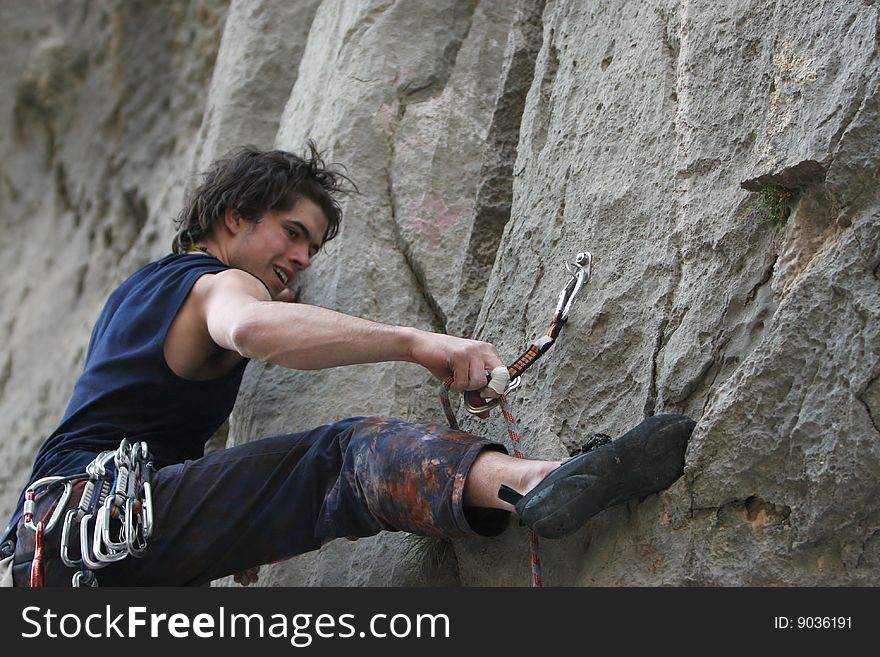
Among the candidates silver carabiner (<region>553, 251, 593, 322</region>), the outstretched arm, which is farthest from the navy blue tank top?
silver carabiner (<region>553, 251, 593, 322</region>)

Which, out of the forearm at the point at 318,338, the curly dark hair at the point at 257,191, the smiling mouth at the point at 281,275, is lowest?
the forearm at the point at 318,338

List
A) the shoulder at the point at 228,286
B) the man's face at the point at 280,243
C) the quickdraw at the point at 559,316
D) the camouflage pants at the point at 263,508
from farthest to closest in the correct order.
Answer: the man's face at the point at 280,243 → the shoulder at the point at 228,286 → the quickdraw at the point at 559,316 → the camouflage pants at the point at 263,508

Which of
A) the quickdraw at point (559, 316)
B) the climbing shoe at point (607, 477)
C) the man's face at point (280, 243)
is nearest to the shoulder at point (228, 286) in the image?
the man's face at point (280, 243)

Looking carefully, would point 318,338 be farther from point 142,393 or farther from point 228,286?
point 142,393

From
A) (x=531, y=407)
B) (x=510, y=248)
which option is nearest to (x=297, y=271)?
(x=510, y=248)

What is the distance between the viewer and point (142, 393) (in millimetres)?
3088

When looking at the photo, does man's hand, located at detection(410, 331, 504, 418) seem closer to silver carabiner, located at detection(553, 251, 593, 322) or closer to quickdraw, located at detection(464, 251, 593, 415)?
quickdraw, located at detection(464, 251, 593, 415)

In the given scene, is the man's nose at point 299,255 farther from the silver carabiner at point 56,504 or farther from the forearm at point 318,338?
the silver carabiner at point 56,504

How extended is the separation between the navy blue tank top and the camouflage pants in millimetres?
210

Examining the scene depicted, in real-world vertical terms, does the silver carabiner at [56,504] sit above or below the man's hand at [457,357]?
below

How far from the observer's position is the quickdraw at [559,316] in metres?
2.84

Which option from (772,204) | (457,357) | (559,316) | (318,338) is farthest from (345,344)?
(772,204)

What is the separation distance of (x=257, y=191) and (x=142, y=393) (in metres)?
0.89

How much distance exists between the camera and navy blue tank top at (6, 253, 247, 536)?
3.06 meters
